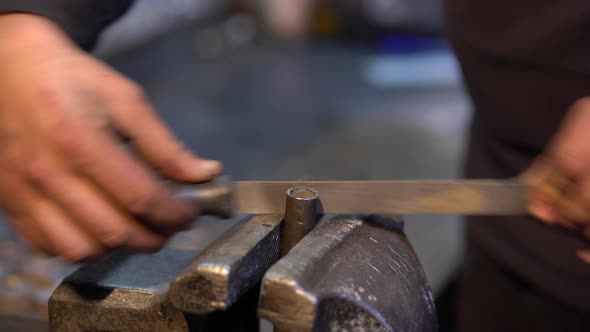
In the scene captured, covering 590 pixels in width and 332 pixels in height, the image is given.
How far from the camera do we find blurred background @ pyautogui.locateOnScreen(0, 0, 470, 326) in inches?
74.5

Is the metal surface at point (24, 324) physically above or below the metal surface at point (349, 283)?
below

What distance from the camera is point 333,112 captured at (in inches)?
97.9

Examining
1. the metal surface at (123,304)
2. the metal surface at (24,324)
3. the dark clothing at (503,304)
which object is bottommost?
the dark clothing at (503,304)

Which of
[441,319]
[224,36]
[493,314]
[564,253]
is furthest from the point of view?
[224,36]

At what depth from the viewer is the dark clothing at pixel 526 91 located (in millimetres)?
856

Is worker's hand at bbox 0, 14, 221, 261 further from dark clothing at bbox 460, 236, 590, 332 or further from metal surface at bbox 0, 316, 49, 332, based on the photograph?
dark clothing at bbox 460, 236, 590, 332

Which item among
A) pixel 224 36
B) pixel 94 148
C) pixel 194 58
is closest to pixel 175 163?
pixel 94 148

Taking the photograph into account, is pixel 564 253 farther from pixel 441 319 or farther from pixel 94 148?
pixel 94 148

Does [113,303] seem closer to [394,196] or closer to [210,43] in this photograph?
[394,196]

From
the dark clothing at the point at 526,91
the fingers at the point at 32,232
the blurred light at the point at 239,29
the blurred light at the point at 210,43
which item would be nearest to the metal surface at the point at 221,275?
the fingers at the point at 32,232

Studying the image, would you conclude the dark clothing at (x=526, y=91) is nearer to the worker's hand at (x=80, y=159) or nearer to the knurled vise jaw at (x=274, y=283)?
the knurled vise jaw at (x=274, y=283)

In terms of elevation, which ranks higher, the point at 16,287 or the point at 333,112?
the point at 16,287

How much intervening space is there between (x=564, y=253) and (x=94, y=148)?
27.3 inches

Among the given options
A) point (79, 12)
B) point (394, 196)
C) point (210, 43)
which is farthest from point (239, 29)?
point (394, 196)
